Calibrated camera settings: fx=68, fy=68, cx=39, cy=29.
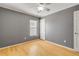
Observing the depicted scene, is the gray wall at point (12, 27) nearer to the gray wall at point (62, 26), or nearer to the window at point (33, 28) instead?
the window at point (33, 28)

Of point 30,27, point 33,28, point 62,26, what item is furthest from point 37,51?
point 33,28

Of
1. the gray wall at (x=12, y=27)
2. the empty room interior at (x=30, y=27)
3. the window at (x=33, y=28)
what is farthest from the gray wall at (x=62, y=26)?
the gray wall at (x=12, y=27)

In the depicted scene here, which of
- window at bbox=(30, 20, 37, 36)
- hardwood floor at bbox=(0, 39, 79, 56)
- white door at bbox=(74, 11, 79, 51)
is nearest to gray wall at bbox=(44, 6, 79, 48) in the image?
white door at bbox=(74, 11, 79, 51)

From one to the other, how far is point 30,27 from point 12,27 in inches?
67.4

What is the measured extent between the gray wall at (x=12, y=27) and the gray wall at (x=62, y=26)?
1.87m

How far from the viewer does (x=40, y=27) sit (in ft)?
20.9

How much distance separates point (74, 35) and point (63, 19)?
1.08 m

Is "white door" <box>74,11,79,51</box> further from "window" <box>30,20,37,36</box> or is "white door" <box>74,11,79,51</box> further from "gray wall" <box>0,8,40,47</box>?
"window" <box>30,20,37,36</box>

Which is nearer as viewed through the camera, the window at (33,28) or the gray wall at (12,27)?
the gray wall at (12,27)

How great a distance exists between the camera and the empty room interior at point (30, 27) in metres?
3.08

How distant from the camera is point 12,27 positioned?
12.8 ft

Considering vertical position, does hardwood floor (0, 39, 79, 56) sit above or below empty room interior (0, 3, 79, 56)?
below

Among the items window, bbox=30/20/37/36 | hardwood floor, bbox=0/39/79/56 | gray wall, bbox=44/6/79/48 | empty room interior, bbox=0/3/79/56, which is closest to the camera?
hardwood floor, bbox=0/39/79/56

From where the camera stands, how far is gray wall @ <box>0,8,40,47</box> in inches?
136
